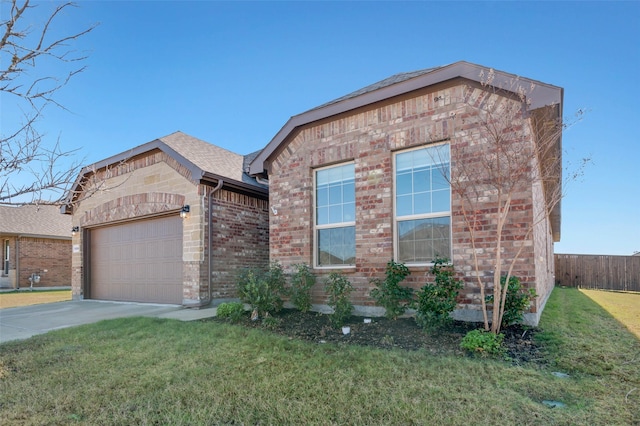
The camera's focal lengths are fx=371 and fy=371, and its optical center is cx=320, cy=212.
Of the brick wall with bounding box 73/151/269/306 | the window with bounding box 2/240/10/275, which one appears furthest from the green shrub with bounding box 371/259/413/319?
the window with bounding box 2/240/10/275

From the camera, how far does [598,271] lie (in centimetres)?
1712

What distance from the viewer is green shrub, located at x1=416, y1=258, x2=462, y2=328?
521 centimetres

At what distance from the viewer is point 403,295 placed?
600cm

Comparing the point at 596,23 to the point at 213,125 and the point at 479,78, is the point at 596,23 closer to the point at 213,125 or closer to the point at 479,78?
the point at 479,78

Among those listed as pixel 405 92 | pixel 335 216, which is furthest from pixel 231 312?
pixel 405 92

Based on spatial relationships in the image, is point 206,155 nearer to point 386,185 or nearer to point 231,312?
point 231,312

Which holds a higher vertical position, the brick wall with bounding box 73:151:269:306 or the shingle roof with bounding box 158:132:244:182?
the shingle roof with bounding box 158:132:244:182

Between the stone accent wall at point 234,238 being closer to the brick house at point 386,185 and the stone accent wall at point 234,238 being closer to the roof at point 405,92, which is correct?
the roof at point 405,92

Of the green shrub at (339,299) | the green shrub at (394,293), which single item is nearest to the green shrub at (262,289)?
the green shrub at (339,299)

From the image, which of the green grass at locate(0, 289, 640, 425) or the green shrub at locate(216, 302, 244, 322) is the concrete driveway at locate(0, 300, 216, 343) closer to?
the green shrub at locate(216, 302, 244, 322)

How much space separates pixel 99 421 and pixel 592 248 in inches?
875

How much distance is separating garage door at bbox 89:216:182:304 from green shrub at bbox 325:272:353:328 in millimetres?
5227

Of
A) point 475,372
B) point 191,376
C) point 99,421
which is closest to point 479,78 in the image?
point 475,372

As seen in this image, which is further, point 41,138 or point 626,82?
point 626,82
